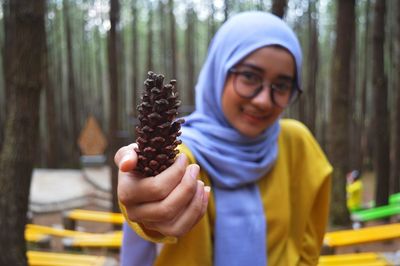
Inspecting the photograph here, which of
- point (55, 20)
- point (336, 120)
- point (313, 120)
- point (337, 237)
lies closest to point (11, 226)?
point (337, 237)

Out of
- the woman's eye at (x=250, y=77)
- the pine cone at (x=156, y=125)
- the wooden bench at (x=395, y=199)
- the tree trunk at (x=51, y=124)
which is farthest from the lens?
the tree trunk at (x=51, y=124)

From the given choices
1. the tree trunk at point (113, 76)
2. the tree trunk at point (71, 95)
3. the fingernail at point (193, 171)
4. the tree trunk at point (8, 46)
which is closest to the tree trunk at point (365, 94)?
the tree trunk at point (113, 76)

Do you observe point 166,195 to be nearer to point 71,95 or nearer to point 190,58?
point 71,95

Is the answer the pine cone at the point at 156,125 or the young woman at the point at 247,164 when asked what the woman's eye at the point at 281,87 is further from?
the pine cone at the point at 156,125

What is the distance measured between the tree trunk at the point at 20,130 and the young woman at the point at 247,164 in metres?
2.66

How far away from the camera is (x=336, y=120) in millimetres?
7473

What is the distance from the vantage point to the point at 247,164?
1.61 m

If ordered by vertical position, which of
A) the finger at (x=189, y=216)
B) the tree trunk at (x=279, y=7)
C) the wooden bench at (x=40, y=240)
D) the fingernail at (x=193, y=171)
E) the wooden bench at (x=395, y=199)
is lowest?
the wooden bench at (x=395, y=199)

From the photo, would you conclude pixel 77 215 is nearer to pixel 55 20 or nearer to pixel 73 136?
pixel 73 136

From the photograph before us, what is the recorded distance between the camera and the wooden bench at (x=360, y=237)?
17.8 feet

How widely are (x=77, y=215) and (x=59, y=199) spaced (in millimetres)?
6835

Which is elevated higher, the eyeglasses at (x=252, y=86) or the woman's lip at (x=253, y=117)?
the eyeglasses at (x=252, y=86)

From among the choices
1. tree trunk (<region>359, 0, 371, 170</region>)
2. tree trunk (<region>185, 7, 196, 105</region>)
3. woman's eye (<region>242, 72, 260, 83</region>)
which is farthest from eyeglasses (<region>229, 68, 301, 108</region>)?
tree trunk (<region>185, 7, 196, 105</region>)

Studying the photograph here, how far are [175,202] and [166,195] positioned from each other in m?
0.02
